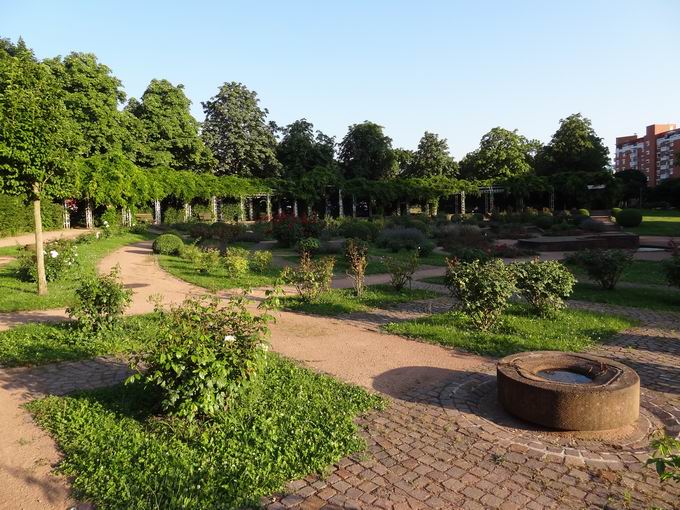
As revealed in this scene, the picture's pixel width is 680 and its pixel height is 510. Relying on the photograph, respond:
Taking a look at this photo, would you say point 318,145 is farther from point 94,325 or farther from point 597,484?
point 597,484

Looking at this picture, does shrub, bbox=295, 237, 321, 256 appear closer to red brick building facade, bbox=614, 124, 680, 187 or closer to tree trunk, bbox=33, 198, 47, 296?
tree trunk, bbox=33, 198, 47, 296

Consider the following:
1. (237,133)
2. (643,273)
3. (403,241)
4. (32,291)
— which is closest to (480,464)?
(32,291)

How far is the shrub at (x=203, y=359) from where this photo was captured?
405 centimetres

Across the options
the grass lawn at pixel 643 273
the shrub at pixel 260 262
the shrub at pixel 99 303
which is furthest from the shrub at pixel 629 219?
the shrub at pixel 99 303

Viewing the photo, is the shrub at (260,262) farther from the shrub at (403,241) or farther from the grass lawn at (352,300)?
the shrub at (403,241)

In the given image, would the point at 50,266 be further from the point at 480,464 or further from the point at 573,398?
the point at 573,398

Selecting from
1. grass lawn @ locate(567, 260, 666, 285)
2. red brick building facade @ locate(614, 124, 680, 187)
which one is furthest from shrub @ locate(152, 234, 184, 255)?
red brick building facade @ locate(614, 124, 680, 187)

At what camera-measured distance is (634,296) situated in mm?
10906

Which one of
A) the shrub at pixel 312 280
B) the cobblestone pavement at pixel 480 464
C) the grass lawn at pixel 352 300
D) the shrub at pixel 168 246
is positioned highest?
the shrub at pixel 168 246

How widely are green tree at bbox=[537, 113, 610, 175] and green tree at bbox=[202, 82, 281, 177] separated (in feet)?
105

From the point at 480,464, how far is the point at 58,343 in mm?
5837

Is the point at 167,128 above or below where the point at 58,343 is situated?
above

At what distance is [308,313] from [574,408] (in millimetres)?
5797

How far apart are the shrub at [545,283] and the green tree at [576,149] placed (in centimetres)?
5156
